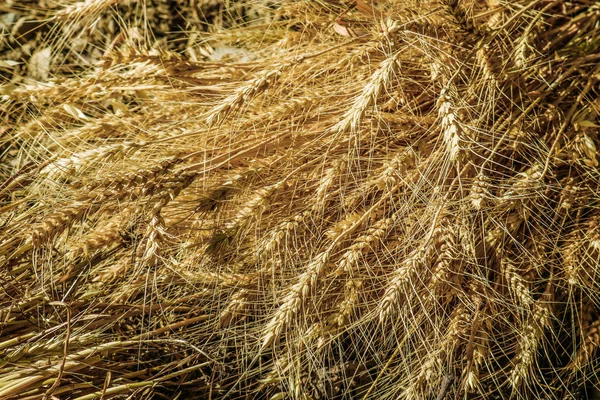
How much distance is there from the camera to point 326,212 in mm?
1468

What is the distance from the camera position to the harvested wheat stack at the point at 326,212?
4.01ft

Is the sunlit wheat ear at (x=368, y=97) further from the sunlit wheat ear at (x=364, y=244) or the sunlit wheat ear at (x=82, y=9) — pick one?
the sunlit wheat ear at (x=82, y=9)

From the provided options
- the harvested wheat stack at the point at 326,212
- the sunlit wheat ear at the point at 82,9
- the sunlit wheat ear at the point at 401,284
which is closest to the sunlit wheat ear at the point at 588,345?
the harvested wheat stack at the point at 326,212

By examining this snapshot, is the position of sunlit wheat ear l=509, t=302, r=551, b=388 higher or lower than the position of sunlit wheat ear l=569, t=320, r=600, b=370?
higher

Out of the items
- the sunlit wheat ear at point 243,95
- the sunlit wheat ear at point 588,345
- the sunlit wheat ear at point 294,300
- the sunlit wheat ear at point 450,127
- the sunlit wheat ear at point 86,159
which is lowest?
the sunlit wheat ear at point 588,345

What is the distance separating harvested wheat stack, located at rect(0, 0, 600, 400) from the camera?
1224 millimetres

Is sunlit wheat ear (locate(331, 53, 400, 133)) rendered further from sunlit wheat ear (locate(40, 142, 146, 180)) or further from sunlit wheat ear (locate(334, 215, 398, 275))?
sunlit wheat ear (locate(40, 142, 146, 180))

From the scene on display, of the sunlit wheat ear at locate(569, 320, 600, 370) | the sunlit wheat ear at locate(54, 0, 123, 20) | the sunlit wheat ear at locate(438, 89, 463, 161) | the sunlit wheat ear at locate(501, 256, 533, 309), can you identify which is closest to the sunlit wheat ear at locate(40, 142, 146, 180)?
the sunlit wheat ear at locate(54, 0, 123, 20)

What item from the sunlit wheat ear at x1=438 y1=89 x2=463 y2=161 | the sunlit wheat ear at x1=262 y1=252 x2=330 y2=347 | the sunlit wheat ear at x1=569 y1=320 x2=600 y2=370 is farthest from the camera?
the sunlit wheat ear at x1=569 y1=320 x2=600 y2=370

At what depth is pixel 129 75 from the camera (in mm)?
1450

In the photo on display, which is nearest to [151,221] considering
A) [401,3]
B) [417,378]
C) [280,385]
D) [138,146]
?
[138,146]

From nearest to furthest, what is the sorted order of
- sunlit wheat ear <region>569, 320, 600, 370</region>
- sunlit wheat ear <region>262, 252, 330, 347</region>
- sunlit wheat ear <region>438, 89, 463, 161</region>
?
sunlit wheat ear <region>438, 89, 463, 161</region> < sunlit wheat ear <region>262, 252, 330, 347</region> < sunlit wheat ear <region>569, 320, 600, 370</region>

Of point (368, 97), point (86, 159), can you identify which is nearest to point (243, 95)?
point (368, 97)

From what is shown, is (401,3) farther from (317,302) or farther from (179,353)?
(179,353)
